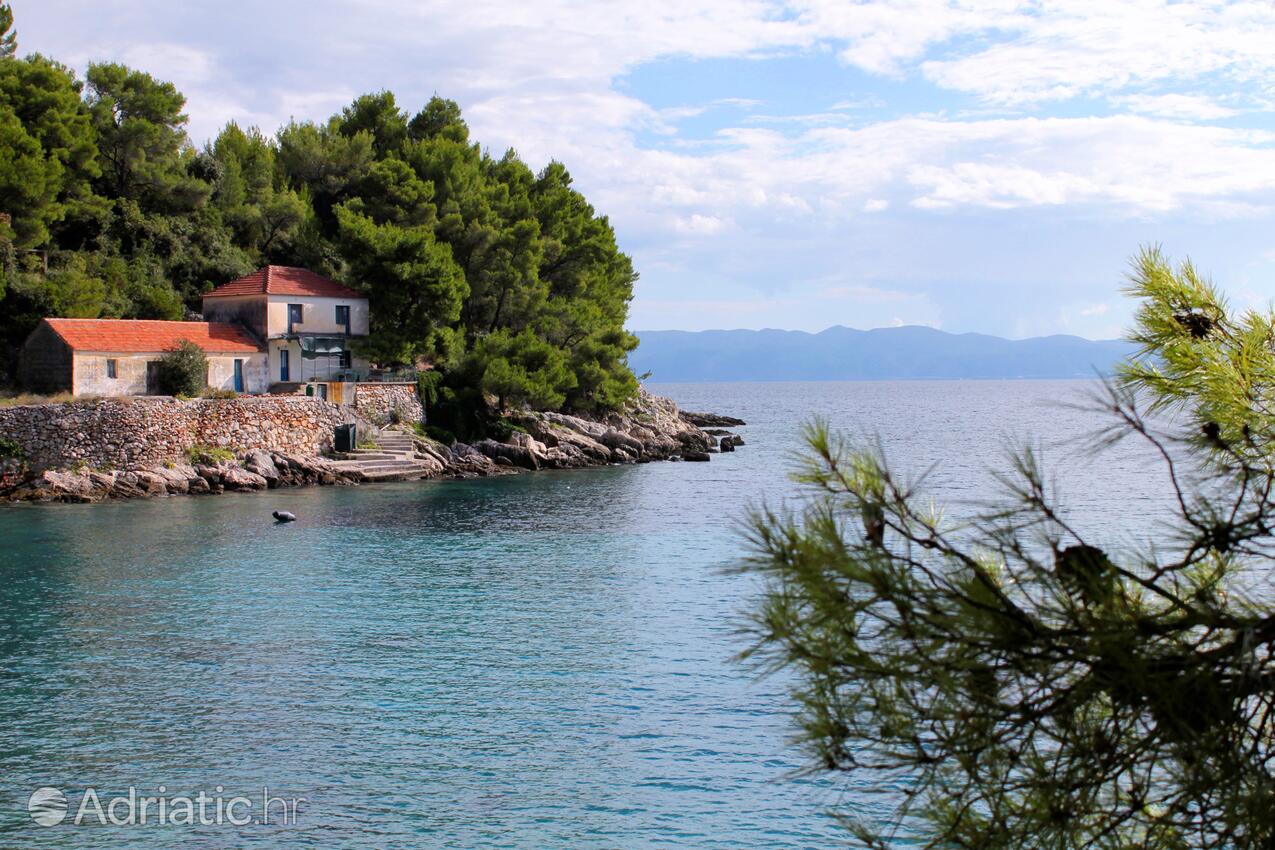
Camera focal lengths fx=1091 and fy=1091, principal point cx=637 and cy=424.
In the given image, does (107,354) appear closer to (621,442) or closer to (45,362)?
(45,362)

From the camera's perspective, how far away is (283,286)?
1766 inches

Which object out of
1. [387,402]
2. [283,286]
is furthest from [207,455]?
[283,286]

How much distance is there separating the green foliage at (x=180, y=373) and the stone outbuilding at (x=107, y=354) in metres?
0.26

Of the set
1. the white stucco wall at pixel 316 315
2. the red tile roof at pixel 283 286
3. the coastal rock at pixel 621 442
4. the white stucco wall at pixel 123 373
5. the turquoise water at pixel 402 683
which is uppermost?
the red tile roof at pixel 283 286

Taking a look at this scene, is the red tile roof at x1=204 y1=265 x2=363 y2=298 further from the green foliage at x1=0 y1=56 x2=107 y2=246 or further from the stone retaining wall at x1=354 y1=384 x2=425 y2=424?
the green foliage at x1=0 y1=56 x2=107 y2=246

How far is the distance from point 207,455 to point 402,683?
24929mm

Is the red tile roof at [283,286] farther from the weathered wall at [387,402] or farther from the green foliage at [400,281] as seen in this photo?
the weathered wall at [387,402]

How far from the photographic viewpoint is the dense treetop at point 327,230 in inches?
1698

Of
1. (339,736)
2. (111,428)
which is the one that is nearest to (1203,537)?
(339,736)

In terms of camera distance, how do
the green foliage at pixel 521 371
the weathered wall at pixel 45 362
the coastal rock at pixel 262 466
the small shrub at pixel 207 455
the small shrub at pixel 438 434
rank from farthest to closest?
the green foliage at pixel 521 371 < the small shrub at pixel 438 434 < the coastal rock at pixel 262 466 < the small shrub at pixel 207 455 < the weathered wall at pixel 45 362

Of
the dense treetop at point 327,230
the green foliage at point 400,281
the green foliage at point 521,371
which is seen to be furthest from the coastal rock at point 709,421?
the green foliage at point 400,281

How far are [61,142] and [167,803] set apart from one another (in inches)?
1591

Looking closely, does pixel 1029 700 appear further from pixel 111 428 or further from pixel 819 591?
pixel 111 428

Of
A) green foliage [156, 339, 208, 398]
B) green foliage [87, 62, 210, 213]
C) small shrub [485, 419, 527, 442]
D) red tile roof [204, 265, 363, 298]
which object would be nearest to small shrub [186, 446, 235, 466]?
green foliage [156, 339, 208, 398]
